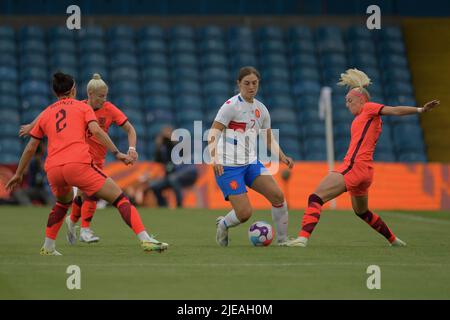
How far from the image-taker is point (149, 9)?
97.2 feet

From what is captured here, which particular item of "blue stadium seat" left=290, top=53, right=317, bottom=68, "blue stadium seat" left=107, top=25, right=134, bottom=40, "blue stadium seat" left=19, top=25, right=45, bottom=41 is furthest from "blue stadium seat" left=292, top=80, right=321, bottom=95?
"blue stadium seat" left=19, top=25, right=45, bottom=41

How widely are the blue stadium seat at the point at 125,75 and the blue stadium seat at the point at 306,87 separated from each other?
4684 mm

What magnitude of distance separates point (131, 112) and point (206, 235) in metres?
13.5

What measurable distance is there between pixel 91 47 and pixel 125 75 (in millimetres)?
1504

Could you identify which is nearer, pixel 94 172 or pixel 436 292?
pixel 436 292

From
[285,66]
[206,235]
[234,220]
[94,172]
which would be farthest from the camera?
[285,66]

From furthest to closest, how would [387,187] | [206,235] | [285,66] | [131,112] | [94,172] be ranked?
[285,66], [131,112], [387,187], [206,235], [94,172]

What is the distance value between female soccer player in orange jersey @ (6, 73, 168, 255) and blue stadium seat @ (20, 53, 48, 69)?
60.9 feet

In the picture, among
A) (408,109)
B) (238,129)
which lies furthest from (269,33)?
(408,109)

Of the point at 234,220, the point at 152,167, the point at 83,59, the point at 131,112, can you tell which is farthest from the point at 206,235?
the point at 83,59

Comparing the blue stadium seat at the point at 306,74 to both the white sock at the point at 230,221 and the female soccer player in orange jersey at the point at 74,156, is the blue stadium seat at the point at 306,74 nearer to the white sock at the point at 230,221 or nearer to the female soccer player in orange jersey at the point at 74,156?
the white sock at the point at 230,221

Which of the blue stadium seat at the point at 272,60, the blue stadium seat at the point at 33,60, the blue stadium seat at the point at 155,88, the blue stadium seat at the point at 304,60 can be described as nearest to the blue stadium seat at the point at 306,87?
the blue stadium seat at the point at 304,60

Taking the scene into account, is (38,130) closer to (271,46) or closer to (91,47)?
(91,47)
